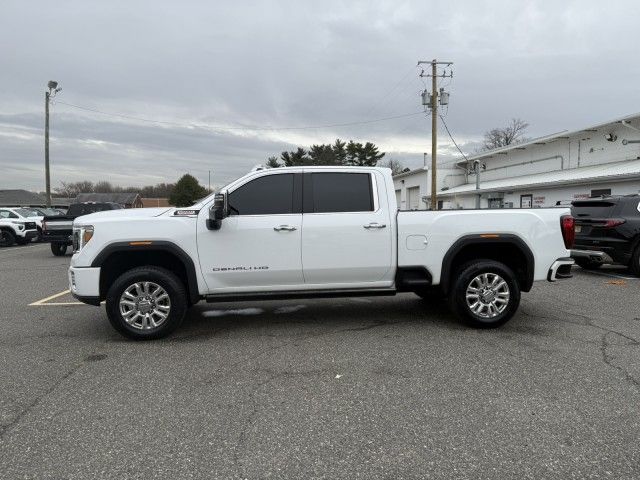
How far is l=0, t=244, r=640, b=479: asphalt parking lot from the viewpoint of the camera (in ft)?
9.80

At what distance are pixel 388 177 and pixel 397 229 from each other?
72cm

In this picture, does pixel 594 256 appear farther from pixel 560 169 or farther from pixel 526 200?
pixel 560 169

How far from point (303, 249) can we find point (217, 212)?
3.48ft

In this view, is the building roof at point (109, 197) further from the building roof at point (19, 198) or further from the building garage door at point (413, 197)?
the building garage door at point (413, 197)

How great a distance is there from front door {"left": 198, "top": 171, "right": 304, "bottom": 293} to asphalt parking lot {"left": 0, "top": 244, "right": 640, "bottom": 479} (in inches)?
26.6

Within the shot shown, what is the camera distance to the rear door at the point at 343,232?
568 cm

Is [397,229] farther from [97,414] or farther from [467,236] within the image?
[97,414]

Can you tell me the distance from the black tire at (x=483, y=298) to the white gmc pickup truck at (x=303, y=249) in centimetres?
1

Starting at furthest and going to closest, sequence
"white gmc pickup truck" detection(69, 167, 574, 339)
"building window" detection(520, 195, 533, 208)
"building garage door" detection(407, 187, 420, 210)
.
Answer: "building garage door" detection(407, 187, 420, 210)
"building window" detection(520, 195, 533, 208)
"white gmc pickup truck" detection(69, 167, 574, 339)

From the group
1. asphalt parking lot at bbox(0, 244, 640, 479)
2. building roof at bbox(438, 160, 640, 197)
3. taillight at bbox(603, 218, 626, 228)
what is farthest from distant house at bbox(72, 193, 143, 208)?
asphalt parking lot at bbox(0, 244, 640, 479)

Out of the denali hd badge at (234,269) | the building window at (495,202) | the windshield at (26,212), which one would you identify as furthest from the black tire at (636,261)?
the windshield at (26,212)

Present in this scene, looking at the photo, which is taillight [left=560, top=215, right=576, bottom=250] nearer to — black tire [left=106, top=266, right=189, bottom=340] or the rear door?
the rear door

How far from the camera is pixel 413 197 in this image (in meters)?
46.7

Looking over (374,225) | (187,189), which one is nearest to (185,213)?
(374,225)
